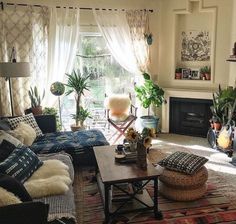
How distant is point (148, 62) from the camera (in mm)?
5598

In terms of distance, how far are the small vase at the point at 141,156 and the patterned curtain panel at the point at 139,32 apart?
3.05 m

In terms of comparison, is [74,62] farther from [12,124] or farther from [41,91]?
[12,124]

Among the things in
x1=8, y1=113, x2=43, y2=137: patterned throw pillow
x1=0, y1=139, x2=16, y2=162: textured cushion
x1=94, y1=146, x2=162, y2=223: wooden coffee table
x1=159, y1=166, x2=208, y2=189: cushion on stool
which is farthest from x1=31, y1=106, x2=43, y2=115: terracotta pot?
x1=159, y1=166, x2=208, y2=189: cushion on stool

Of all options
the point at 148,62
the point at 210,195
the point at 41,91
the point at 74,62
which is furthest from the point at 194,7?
the point at 210,195

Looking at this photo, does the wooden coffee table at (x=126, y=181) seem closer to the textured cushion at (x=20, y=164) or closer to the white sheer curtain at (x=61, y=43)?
the textured cushion at (x=20, y=164)

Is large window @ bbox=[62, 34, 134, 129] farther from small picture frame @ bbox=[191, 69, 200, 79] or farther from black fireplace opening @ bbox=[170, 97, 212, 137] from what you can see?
small picture frame @ bbox=[191, 69, 200, 79]

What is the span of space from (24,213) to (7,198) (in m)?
Answer: 0.19

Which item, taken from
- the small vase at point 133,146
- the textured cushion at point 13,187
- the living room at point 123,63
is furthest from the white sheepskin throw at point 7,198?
the living room at point 123,63

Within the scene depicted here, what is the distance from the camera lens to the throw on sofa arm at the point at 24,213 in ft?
5.44

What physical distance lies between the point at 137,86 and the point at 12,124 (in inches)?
102

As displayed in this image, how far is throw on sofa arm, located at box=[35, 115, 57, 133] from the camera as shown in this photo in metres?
4.41

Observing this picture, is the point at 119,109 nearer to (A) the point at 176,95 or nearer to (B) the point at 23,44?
(A) the point at 176,95

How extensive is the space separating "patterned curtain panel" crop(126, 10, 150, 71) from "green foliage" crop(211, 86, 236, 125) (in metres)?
1.68

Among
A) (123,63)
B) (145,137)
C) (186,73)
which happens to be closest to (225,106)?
(186,73)
